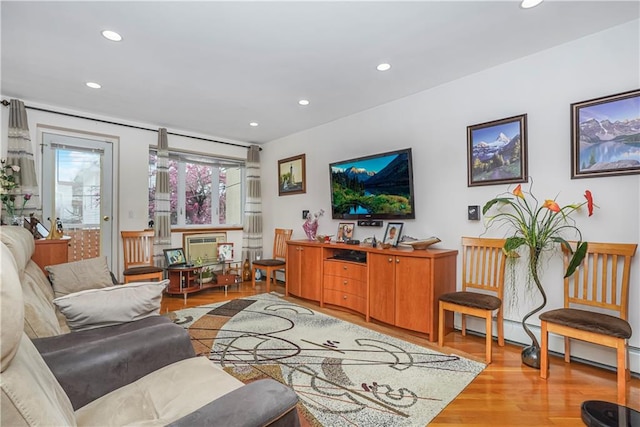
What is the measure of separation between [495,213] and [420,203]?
79 centimetres

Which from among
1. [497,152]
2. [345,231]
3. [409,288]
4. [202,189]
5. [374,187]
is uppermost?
[497,152]

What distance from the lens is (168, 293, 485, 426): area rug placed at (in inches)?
74.9

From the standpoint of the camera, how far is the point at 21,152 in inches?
143

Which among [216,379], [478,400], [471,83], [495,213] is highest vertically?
[471,83]

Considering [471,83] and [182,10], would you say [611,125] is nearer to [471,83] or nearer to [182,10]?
[471,83]

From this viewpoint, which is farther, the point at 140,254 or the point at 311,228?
the point at 311,228

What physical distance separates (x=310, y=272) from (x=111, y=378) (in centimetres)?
298

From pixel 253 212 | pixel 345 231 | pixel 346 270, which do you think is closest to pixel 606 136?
pixel 346 270

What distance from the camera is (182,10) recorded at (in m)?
2.14

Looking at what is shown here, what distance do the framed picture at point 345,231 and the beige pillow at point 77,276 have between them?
268 centimetres

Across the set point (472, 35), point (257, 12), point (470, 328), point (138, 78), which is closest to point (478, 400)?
point (470, 328)

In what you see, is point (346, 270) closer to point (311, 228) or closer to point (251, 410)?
point (311, 228)

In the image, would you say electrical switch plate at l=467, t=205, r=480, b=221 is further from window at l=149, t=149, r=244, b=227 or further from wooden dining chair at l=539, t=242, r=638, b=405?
window at l=149, t=149, r=244, b=227

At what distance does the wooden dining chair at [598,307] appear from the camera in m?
2.00
